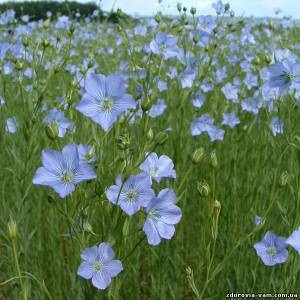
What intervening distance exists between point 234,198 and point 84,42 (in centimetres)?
611

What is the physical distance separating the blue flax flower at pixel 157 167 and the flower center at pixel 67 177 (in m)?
0.27

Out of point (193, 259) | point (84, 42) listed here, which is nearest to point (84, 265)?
point (193, 259)

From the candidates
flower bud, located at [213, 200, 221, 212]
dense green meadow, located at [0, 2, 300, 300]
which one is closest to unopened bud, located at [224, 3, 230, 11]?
dense green meadow, located at [0, 2, 300, 300]

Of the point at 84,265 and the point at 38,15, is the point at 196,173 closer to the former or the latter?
the point at 84,265

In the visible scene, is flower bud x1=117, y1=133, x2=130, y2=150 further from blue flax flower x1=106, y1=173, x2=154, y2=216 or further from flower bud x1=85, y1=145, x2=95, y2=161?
flower bud x1=85, y1=145, x2=95, y2=161

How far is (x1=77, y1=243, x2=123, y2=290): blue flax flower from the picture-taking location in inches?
51.3

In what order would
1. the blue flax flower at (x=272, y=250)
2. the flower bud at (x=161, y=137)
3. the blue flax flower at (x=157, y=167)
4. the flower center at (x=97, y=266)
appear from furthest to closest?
the blue flax flower at (x=272, y=250) → the blue flax flower at (x=157, y=167) → the flower bud at (x=161, y=137) → the flower center at (x=97, y=266)

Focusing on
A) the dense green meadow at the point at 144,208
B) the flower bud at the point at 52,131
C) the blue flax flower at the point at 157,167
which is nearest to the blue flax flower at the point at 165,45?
the dense green meadow at the point at 144,208

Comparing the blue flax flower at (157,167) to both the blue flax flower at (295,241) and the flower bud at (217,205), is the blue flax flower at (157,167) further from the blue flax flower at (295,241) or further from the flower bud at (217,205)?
the blue flax flower at (295,241)

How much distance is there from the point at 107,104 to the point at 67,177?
0.24 m

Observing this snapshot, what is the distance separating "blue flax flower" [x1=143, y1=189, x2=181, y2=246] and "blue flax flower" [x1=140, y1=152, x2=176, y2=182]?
0.17 m

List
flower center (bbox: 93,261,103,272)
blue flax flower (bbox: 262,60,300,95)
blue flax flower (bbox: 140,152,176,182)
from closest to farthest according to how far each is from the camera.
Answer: flower center (bbox: 93,261,103,272) < blue flax flower (bbox: 140,152,176,182) < blue flax flower (bbox: 262,60,300,95)

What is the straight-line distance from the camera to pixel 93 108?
1.46 m

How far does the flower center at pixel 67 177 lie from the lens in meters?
1.32
